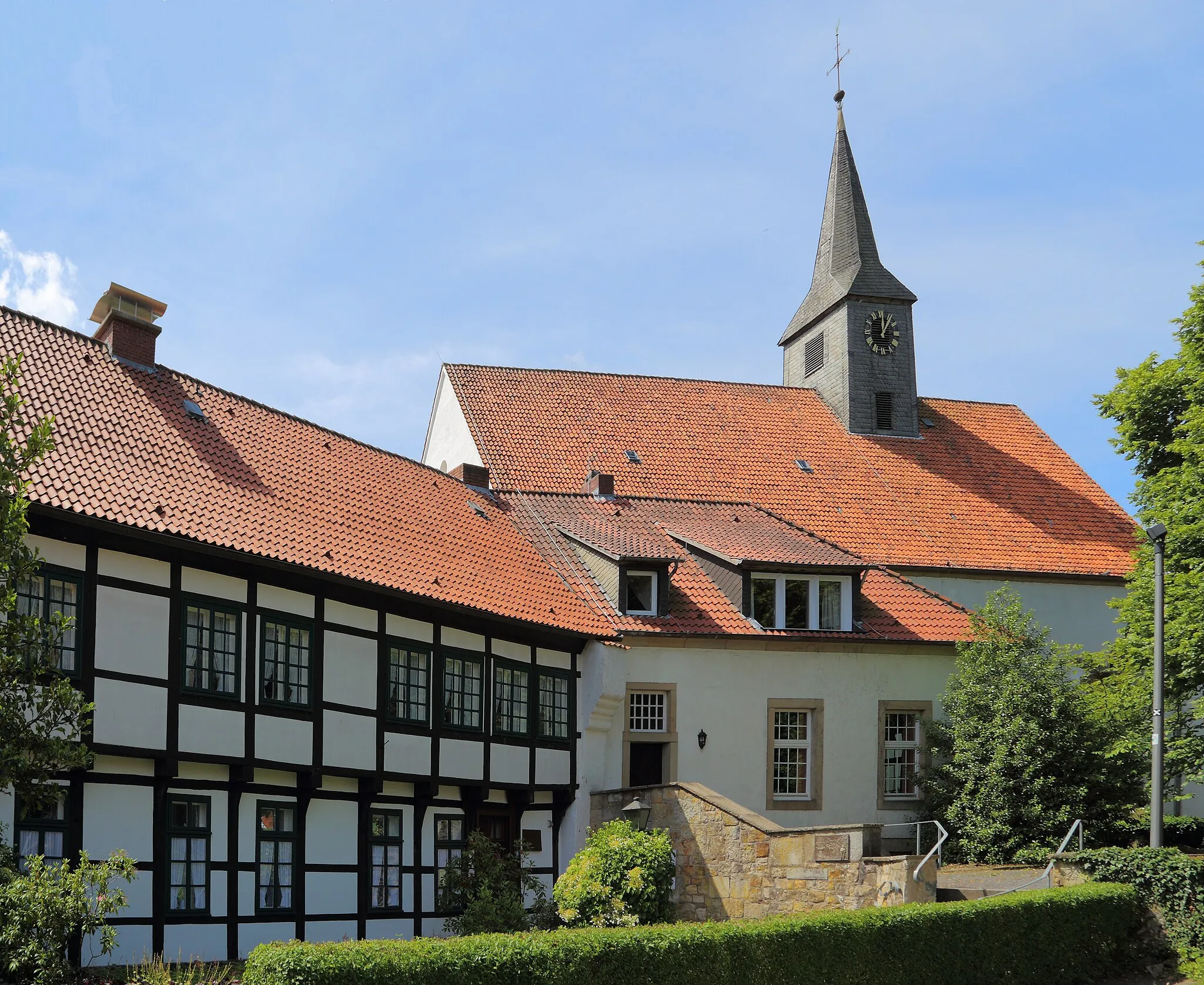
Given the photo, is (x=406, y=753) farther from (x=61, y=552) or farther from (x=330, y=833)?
(x=61, y=552)

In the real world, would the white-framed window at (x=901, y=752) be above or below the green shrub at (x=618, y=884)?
above

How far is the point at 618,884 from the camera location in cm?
2077

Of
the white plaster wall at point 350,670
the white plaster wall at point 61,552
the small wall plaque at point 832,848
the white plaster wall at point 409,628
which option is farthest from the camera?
the white plaster wall at point 409,628

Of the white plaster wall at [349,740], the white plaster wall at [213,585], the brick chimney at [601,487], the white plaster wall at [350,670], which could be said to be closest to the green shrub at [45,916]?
the white plaster wall at [213,585]

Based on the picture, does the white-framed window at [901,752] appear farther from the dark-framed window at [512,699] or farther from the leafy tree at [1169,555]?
the dark-framed window at [512,699]

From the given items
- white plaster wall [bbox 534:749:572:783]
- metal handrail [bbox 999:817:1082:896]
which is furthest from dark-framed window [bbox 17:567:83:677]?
metal handrail [bbox 999:817:1082:896]

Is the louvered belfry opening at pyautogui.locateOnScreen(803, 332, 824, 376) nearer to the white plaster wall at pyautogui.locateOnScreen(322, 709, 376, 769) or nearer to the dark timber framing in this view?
the dark timber framing

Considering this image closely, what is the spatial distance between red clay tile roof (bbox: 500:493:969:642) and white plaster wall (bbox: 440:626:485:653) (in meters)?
3.32

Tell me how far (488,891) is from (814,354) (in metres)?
23.6

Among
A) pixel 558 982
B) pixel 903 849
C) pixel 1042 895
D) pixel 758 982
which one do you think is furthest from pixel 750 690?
pixel 558 982

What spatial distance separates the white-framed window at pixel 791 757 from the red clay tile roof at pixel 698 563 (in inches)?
64.2

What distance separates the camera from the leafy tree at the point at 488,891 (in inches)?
798

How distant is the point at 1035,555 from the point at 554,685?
47.2 ft

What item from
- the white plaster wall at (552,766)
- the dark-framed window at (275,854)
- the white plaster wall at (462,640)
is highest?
the white plaster wall at (462,640)
